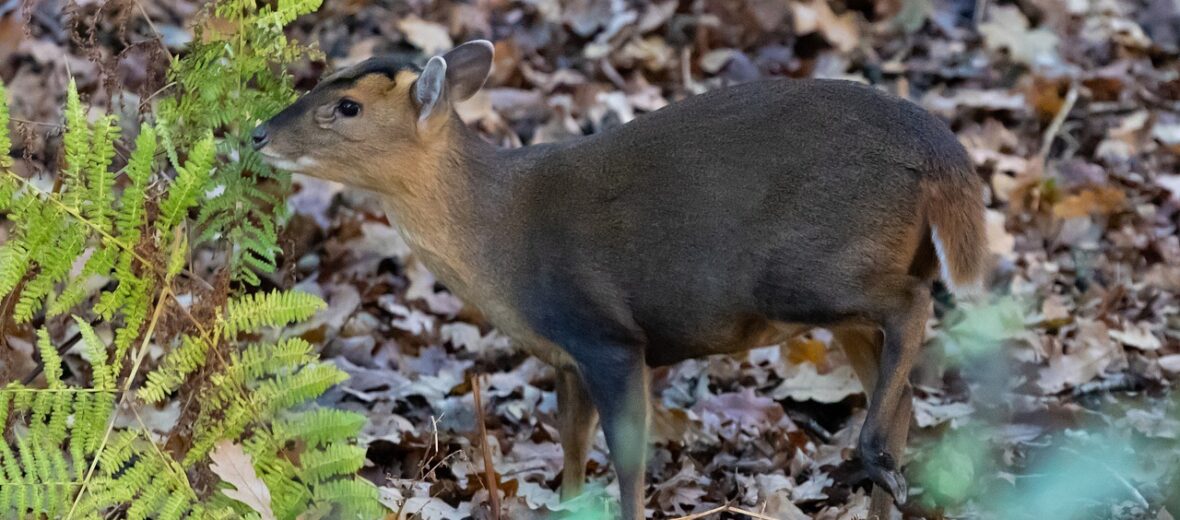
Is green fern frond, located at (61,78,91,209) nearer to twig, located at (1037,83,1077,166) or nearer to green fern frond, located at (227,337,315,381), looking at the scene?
green fern frond, located at (227,337,315,381)

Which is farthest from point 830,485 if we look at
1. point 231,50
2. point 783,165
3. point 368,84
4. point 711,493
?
point 231,50

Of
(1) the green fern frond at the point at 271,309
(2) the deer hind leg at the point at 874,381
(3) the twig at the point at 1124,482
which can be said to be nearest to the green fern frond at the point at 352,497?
(1) the green fern frond at the point at 271,309

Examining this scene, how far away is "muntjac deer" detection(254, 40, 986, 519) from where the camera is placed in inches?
193

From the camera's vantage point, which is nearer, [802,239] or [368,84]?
[802,239]

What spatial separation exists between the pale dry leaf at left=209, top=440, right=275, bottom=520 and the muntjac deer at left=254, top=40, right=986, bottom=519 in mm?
1413

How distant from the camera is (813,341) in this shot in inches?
260

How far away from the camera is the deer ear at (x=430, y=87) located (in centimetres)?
516

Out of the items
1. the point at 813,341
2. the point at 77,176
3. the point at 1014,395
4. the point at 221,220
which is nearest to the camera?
the point at 77,176

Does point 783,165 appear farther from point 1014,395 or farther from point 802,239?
point 1014,395

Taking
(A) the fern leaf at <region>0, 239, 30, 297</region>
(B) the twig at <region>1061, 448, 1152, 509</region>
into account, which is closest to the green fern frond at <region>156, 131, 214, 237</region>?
(A) the fern leaf at <region>0, 239, 30, 297</region>

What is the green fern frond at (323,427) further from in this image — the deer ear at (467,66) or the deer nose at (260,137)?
the deer ear at (467,66)

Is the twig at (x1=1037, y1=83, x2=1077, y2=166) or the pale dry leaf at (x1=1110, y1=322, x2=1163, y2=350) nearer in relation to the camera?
the pale dry leaf at (x1=1110, y1=322, x2=1163, y2=350)

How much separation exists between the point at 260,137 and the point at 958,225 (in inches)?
89.3

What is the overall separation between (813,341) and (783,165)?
181 centimetres
